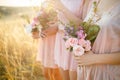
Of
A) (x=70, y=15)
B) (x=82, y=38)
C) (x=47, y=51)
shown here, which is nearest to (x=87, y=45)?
(x=82, y=38)

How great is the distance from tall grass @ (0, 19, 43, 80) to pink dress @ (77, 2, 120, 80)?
213 cm

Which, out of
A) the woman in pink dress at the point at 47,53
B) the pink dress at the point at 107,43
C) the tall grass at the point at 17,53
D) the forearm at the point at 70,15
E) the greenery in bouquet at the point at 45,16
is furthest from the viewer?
the tall grass at the point at 17,53

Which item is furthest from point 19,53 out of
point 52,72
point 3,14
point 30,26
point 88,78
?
point 88,78

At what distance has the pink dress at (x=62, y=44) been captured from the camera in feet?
8.73

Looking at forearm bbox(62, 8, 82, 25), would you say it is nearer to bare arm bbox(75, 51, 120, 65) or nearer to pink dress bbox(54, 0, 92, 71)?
pink dress bbox(54, 0, 92, 71)

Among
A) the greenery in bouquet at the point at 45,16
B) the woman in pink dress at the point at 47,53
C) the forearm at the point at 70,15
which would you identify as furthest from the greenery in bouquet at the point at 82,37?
the woman in pink dress at the point at 47,53

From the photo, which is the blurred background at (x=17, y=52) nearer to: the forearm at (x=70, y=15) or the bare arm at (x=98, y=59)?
the forearm at (x=70, y=15)

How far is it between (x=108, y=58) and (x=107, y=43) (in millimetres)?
92

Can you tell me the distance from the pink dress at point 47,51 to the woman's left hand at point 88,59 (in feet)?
2.70

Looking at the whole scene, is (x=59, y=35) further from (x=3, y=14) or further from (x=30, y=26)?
(x=3, y=14)

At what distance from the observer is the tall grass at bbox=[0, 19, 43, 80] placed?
425 centimetres

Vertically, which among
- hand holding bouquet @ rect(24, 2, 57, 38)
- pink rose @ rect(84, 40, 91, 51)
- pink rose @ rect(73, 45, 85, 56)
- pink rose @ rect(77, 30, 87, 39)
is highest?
hand holding bouquet @ rect(24, 2, 57, 38)

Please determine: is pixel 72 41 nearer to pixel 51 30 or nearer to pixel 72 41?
pixel 72 41

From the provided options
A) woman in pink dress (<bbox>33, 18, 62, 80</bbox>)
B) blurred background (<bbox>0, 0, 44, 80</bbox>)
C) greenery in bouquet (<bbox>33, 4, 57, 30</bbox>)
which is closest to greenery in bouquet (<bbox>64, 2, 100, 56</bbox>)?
greenery in bouquet (<bbox>33, 4, 57, 30</bbox>)
